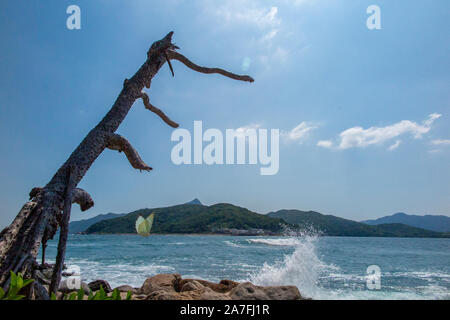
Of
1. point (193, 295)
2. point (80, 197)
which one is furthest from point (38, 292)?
point (193, 295)

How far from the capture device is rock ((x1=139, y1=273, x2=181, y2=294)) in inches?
252

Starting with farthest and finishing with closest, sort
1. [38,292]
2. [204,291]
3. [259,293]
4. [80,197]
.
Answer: [259,293] < [204,291] < [80,197] < [38,292]

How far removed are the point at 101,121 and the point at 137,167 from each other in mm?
738

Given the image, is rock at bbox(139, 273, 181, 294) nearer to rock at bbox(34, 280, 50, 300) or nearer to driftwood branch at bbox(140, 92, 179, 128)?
driftwood branch at bbox(140, 92, 179, 128)

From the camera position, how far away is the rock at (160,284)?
6.40 meters

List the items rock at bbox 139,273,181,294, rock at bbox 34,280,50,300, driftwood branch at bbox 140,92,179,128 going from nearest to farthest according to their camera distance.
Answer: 1. rock at bbox 34,280,50,300
2. driftwood branch at bbox 140,92,179,128
3. rock at bbox 139,273,181,294

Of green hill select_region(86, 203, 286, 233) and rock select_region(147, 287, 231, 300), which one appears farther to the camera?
green hill select_region(86, 203, 286, 233)

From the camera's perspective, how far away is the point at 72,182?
3145mm

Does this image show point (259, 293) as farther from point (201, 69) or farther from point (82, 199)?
point (201, 69)

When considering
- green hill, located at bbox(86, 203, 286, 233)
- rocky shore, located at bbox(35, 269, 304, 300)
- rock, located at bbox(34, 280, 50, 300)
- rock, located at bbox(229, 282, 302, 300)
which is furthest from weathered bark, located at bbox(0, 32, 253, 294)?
green hill, located at bbox(86, 203, 286, 233)

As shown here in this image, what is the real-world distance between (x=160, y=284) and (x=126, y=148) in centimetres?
424
